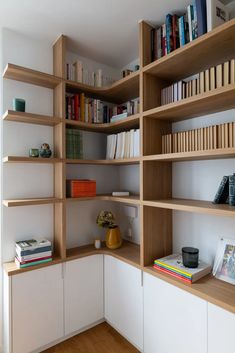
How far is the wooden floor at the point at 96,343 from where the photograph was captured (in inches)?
68.2

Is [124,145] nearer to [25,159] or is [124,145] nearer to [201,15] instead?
[25,159]

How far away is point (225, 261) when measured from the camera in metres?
1.42

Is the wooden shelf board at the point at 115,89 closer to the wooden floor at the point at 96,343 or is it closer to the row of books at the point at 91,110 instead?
the row of books at the point at 91,110

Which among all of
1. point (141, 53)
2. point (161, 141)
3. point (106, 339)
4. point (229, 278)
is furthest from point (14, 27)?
point (106, 339)

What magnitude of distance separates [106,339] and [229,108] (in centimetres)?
205

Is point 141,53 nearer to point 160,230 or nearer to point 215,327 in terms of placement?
point 160,230

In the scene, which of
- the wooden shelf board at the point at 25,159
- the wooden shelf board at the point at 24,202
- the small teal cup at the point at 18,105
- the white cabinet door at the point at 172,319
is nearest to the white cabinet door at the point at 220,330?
the white cabinet door at the point at 172,319

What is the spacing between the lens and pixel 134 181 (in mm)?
2260

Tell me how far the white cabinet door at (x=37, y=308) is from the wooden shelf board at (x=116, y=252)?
19cm

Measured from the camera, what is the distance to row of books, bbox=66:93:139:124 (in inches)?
77.6

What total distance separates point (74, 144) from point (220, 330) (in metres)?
1.69

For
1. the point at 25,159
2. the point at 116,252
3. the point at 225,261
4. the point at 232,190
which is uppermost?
the point at 25,159

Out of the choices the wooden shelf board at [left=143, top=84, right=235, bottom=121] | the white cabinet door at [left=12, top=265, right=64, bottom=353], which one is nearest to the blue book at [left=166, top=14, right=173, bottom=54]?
the wooden shelf board at [left=143, top=84, right=235, bottom=121]

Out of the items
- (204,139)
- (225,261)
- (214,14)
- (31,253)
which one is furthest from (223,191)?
(31,253)
